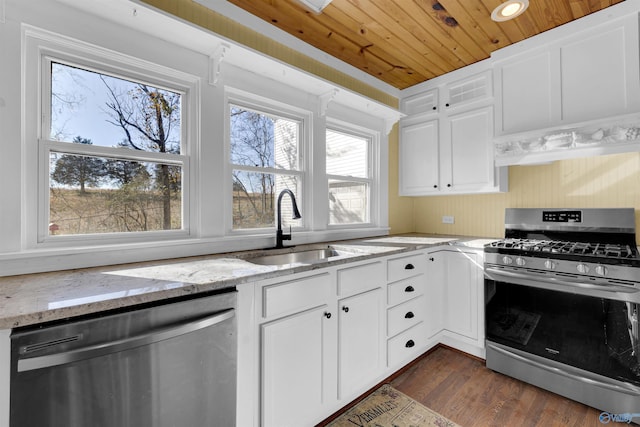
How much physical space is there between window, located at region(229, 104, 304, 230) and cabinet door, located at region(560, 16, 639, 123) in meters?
2.06

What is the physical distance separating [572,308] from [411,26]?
7.32 feet

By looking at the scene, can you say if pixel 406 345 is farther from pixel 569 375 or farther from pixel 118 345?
pixel 118 345

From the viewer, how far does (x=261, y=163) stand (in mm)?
2242

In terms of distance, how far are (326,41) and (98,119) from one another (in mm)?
1710

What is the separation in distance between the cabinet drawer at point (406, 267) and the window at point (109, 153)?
144 cm

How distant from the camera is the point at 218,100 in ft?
6.32

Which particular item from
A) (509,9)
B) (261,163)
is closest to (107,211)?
(261,163)

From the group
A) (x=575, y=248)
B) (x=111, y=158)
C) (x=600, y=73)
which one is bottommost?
(x=575, y=248)

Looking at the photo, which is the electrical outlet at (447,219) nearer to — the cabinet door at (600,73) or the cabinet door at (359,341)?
the cabinet door at (600,73)

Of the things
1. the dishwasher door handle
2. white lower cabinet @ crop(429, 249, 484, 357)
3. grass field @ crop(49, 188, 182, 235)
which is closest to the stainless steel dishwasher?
the dishwasher door handle

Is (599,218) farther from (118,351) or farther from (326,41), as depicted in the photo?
(118,351)

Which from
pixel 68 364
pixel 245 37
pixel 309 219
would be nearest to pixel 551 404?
pixel 309 219

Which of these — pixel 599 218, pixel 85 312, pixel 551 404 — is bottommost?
pixel 551 404

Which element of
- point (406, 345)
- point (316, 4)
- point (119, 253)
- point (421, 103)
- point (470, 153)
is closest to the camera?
point (119, 253)
